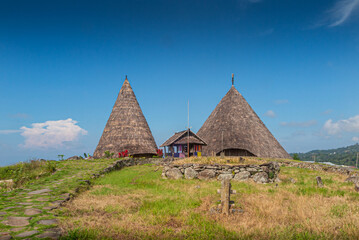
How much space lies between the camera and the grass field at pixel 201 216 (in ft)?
16.8

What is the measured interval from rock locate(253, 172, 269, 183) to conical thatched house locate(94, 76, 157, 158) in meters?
15.1

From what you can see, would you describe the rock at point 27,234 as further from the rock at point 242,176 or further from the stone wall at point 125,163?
the rock at point 242,176

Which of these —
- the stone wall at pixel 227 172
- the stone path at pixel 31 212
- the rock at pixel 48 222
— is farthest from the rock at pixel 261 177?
the rock at pixel 48 222

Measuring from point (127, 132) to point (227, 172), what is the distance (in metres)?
15.7

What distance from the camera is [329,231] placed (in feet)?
17.9

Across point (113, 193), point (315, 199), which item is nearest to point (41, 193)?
point (113, 193)

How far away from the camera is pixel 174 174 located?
1330cm

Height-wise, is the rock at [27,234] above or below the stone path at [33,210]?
below

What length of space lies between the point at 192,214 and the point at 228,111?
26.1 m

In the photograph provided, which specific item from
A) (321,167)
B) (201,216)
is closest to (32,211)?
(201,216)

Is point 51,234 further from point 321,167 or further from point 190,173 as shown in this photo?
point 321,167

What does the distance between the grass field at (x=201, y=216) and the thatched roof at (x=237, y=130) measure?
60.8ft

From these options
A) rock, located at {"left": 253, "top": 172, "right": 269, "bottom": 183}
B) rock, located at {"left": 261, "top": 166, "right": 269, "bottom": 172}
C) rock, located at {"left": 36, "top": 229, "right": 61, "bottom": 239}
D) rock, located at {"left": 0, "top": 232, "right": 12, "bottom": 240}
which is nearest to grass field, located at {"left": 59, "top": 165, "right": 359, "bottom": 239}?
rock, located at {"left": 36, "top": 229, "right": 61, "bottom": 239}

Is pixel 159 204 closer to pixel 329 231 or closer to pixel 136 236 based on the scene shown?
pixel 136 236
